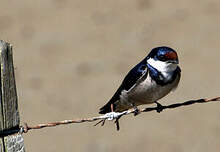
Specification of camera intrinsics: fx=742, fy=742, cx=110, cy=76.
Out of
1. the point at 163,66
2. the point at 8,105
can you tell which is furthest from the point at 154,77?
the point at 8,105

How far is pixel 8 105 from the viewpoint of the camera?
10.2 ft

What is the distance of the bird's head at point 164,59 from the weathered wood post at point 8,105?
1515mm

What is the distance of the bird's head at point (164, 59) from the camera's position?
14.6 feet

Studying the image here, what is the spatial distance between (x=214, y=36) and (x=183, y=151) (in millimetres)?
2709

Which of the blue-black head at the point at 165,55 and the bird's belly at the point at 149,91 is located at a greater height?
the blue-black head at the point at 165,55

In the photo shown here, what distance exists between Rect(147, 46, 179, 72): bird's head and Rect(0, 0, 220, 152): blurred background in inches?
153

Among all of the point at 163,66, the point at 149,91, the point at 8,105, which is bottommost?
the point at 8,105

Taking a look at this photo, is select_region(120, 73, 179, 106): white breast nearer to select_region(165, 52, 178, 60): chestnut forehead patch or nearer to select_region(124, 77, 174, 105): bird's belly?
select_region(124, 77, 174, 105): bird's belly

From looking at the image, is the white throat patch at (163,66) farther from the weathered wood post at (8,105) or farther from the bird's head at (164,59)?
the weathered wood post at (8,105)

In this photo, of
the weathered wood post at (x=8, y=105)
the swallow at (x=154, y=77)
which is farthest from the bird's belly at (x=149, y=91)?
the weathered wood post at (x=8, y=105)

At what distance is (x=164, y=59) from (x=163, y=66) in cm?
7

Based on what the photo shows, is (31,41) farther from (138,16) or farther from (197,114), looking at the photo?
(197,114)

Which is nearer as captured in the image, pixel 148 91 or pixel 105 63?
pixel 148 91

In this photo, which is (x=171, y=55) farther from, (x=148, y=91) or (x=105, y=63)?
(x=105, y=63)
